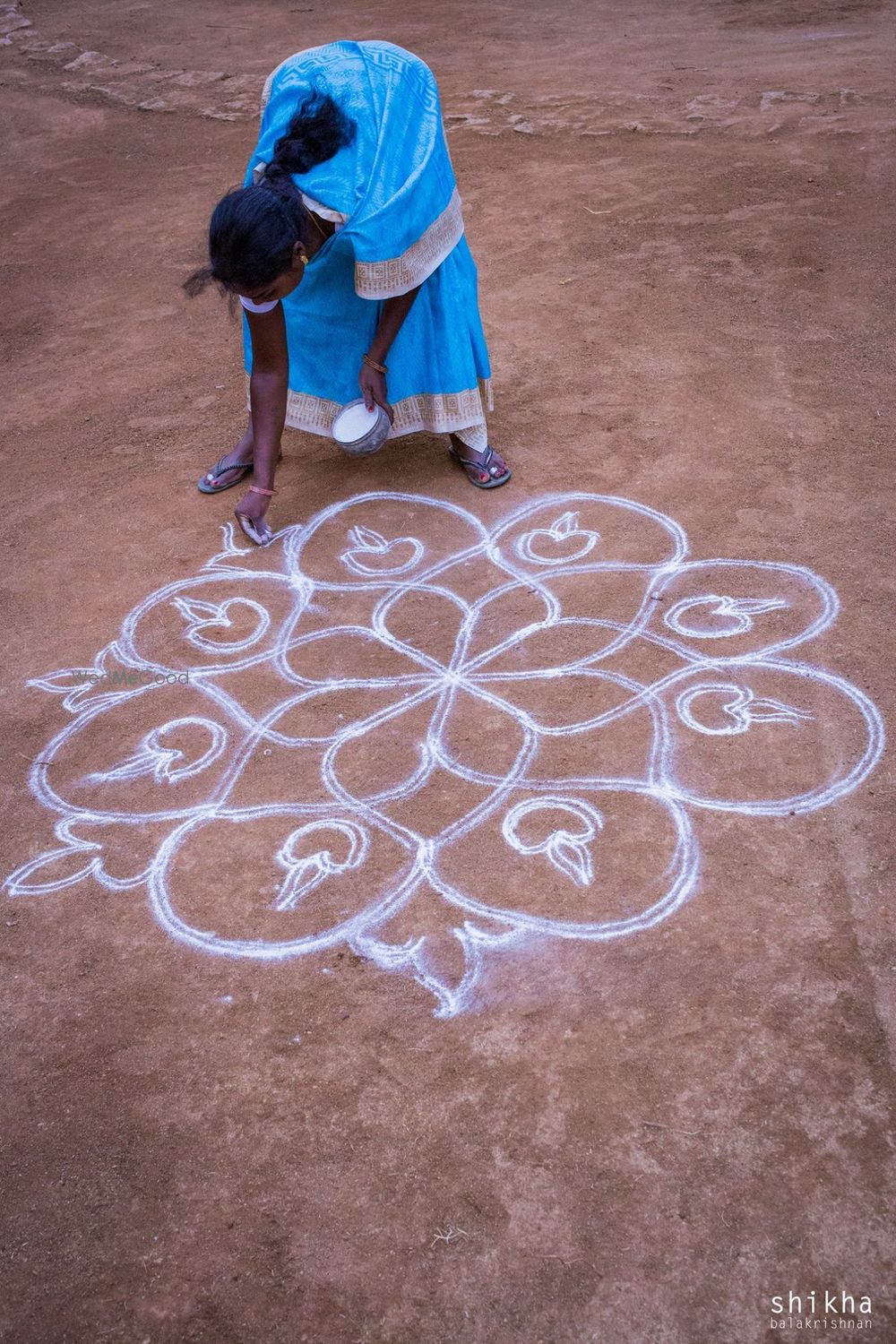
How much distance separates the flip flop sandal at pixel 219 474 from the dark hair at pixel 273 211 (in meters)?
0.82

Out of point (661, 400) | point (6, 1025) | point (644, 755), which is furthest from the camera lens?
point (661, 400)

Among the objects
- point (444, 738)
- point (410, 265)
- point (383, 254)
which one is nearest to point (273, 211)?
point (383, 254)

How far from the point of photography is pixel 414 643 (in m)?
3.13

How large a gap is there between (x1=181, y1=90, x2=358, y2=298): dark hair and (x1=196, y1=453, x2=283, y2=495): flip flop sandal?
0.82 meters

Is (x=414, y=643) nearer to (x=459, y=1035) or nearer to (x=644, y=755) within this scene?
(x=644, y=755)

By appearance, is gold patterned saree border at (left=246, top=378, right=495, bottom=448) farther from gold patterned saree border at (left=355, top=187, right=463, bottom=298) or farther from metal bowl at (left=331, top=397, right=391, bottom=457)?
gold patterned saree border at (left=355, top=187, right=463, bottom=298)

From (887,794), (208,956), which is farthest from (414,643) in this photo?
(887,794)

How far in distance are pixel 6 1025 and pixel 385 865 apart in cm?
89

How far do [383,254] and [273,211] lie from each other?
37cm

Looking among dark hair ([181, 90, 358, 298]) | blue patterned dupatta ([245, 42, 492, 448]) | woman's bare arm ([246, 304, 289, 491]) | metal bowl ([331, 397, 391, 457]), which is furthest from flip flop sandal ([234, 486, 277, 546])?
dark hair ([181, 90, 358, 298])

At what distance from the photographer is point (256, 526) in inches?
142

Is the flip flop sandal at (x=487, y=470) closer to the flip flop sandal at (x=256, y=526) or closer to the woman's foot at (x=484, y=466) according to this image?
the woman's foot at (x=484, y=466)

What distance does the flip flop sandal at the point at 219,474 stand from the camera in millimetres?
3922

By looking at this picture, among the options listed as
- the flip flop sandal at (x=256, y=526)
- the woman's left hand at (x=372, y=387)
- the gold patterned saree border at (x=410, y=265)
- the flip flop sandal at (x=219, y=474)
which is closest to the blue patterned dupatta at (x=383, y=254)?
the gold patterned saree border at (x=410, y=265)
